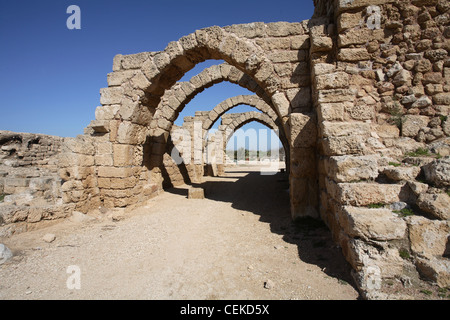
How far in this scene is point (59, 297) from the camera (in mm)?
2125

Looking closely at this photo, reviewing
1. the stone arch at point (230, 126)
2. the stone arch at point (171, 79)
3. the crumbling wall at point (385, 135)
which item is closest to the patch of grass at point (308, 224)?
the crumbling wall at point (385, 135)

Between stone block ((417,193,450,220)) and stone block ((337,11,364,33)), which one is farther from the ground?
stone block ((337,11,364,33))

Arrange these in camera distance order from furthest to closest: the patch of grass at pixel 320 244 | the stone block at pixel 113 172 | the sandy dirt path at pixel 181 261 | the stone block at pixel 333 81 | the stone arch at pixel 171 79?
the stone block at pixel 113 172, the stone arch at pixel 171 79, the stone block at pixel 333 81, the patch of grass at pixel 320 244, the sandy dirt path at pixel 181 261

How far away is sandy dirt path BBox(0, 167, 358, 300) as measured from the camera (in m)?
2.17

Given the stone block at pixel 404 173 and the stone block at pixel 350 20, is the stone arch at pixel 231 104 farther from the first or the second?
the stone block at pixel 404 173

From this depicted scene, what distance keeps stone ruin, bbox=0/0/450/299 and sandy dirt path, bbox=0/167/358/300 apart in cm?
36

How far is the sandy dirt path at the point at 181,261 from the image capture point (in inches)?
85.5

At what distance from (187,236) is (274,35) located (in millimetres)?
4023

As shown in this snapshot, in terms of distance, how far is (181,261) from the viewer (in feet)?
9.18

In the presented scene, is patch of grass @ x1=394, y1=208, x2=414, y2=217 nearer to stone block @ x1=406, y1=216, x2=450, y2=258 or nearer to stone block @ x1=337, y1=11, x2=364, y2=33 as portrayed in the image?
stone block @ x1=406, y1=216, x2=450, y2=258

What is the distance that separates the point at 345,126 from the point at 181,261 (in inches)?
110

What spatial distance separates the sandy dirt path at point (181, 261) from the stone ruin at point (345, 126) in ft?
1.18

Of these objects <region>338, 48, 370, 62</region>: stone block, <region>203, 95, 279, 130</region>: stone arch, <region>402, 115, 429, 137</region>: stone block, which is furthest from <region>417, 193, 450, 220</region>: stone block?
<region>203, 95, 279, 130</region>: stone arch

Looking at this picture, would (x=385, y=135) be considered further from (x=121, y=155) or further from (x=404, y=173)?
(x=121, y=155)
